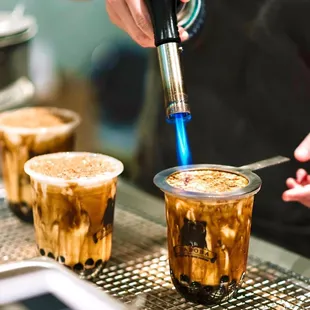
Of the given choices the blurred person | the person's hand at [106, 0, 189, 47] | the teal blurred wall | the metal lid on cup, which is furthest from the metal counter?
the teal blurred wall

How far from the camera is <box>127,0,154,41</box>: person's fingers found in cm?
113

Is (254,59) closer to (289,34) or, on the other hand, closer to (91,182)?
(289,34)

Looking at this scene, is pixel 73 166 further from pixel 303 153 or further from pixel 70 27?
pixel 70 27

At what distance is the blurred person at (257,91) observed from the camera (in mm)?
1372

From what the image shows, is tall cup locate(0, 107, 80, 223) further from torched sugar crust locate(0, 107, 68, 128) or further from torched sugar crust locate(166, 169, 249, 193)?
torched sugar crust locate(166, 169, 249, 193)

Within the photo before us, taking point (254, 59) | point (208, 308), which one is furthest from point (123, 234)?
point (254, 59)

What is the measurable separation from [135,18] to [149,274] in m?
0.47

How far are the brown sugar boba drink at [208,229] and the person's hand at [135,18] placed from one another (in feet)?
1.01

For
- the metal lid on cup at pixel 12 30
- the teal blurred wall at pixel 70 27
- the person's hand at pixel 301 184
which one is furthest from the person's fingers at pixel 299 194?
the teal blurred wall at pixel 70 27

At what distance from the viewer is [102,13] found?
8.07ft

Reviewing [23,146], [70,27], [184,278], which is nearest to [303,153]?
[184,278]

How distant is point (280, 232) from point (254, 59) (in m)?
0.41

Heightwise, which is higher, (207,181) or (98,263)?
(207,181)

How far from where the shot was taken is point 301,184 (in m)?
1.16
